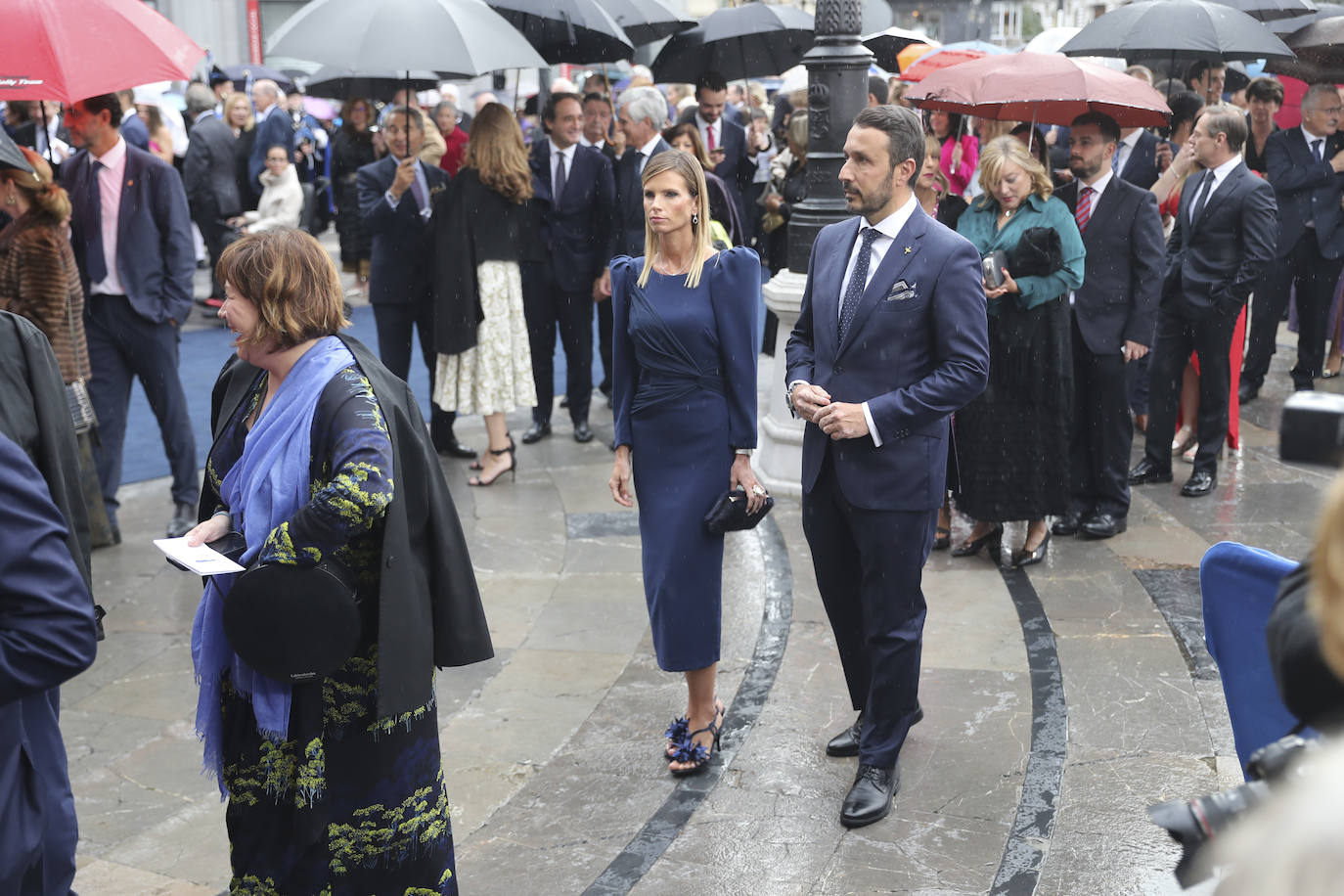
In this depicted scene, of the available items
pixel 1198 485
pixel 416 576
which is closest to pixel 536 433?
pixel 1198 485

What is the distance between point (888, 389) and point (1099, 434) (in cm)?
309

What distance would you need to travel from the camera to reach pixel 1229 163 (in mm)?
7387

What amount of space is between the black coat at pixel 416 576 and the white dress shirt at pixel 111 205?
409 centimetres

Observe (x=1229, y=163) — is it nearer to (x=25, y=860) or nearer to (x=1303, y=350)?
(x=1303, y=350)

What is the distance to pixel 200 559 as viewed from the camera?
3.03 metres

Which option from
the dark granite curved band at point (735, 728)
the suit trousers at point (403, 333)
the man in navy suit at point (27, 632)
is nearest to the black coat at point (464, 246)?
the suit trousers at point (403, 333)

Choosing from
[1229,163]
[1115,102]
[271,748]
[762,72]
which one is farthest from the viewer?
[762,72]

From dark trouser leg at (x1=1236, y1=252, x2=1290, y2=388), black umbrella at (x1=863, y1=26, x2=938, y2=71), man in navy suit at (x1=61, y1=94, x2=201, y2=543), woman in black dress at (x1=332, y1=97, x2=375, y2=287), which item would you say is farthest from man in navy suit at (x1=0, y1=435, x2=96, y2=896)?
woman in black dress at (x1=332, y1=97, x2=375, y2=287)

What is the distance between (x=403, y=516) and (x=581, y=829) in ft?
4.83

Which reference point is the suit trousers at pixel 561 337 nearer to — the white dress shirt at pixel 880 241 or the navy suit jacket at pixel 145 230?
the navy suit jacket at pixel 145 230

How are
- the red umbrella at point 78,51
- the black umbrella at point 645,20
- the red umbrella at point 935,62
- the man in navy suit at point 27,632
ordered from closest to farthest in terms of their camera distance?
the man in navy suit at point 27,632 → the red umbrella at point 78,51 → the red umbrella at point 935,62 → the black umbrella at point 645,20

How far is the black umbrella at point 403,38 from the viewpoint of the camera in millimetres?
6980

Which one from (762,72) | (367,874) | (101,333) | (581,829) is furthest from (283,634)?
(762,72)

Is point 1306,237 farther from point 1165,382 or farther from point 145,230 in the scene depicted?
point 145,230
